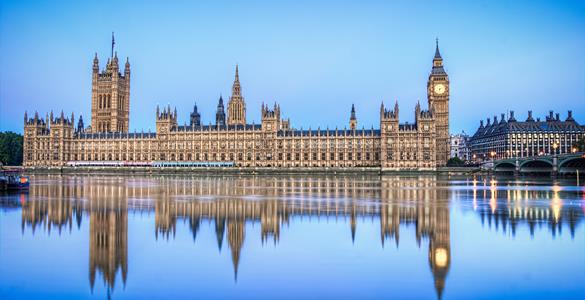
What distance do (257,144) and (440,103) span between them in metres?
45.5

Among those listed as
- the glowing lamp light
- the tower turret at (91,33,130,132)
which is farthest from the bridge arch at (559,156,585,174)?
the tower turret at (91,33,130,132)

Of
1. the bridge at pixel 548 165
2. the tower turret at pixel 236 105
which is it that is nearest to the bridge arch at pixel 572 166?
the bridge at pixel 548 165

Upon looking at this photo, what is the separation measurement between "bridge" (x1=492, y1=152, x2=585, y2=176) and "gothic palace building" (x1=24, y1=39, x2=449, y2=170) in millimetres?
15012

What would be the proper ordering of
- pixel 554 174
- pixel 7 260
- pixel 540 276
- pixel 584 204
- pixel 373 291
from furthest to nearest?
pixel 554 174, pixel 584 204, pixel 7 260, pixel 540 276, pixel 373 291

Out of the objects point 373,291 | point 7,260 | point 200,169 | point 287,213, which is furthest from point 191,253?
point 200,169

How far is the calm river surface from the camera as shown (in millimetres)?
15727

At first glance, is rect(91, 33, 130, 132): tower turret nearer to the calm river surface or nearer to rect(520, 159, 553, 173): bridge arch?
rect(520, 159, 553, 173): bridge arch

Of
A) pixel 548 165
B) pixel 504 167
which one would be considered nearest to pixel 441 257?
pixel 548 165

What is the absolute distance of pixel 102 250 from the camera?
826 inches

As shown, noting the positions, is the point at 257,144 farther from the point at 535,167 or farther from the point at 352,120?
the point at 535,167

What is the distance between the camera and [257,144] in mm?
142000

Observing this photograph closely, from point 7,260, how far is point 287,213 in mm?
16260

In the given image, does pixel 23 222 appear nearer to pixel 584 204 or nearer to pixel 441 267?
pixel 441 267

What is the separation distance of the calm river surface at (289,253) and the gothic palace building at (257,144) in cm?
10044
